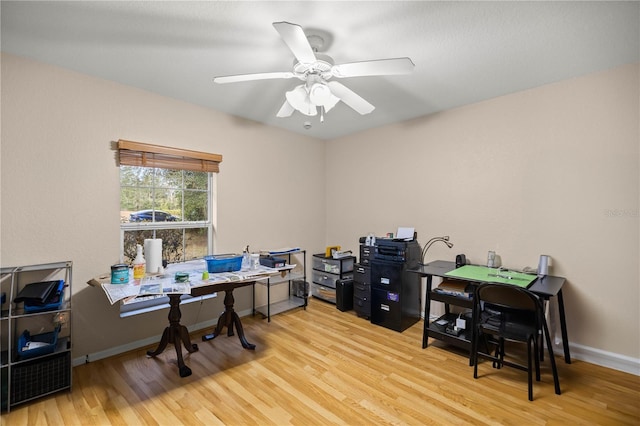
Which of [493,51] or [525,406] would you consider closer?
[525,406]

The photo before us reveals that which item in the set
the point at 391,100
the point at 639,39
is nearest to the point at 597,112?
the point at 639,39

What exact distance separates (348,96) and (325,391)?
2195 millimetres

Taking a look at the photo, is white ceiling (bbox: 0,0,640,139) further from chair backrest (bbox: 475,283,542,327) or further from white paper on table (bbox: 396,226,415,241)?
chair backrest (bbox: 475,283,542,327)

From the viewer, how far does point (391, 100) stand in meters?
2.98

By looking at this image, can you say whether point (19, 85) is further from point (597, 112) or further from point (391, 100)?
point (597, 112)

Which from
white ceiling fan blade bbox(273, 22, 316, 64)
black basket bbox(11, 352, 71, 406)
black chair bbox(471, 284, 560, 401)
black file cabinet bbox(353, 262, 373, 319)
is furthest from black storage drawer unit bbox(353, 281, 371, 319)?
black basket bbox(11, 352, 71, 406)

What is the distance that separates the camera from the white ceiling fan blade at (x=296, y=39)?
1.37 m

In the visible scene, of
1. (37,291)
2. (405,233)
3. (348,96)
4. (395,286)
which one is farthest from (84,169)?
(405,233)

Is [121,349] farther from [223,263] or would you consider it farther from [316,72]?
[316,72]

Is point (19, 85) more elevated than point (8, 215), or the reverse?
point (19, 85)

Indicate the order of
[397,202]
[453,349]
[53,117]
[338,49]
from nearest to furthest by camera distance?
1. [338,49]
2. [53,117]
3. [453,349]
4. [397,202]

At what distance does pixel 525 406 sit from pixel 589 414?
1.21 feet

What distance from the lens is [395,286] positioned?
10.4 feet

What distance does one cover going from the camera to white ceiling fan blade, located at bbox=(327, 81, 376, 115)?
203 cm
